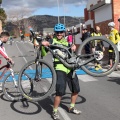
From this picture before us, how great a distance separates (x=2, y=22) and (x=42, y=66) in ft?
289

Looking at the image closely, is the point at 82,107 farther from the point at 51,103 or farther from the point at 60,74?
the point at 60,74

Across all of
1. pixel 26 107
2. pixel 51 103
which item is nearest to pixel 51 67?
pixel 26 107

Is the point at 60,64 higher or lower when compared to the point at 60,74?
higher

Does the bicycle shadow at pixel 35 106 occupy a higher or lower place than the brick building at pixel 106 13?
lower

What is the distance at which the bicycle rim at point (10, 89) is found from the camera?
24.5 ft

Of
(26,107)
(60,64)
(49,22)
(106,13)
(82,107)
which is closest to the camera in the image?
(60,64)

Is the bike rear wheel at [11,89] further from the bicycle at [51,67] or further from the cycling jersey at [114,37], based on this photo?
the cycling jersey at [114,37]

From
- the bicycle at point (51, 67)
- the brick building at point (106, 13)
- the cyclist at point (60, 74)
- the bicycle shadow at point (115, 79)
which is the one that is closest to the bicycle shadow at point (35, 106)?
the bicycle at point (51, 67)

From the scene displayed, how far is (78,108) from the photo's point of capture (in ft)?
21.7

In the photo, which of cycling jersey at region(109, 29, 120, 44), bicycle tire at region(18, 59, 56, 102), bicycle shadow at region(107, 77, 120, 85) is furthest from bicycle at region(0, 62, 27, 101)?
cycling jersey at region(109, 29, 120, 44)

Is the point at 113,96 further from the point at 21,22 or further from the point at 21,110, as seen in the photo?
the point at 21,22

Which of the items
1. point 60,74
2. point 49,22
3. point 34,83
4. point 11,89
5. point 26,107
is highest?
point 49,22

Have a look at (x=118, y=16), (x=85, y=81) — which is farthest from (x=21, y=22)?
(x=85, y=81)

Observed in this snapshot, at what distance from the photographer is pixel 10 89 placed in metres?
7.71
